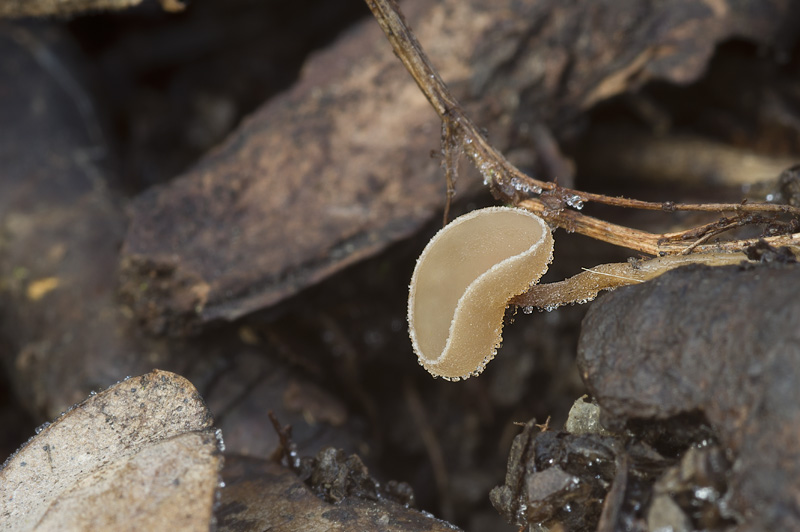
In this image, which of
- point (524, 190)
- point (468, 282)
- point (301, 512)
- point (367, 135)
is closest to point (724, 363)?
point (468, 282)

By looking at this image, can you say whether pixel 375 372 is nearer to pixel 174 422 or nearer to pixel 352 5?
pixel 174 422

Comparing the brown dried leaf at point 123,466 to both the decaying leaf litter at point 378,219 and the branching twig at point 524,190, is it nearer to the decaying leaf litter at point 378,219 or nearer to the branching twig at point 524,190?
the decaying leaf litter at point 378,219

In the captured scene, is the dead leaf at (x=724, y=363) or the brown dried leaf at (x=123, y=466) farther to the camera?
the brown dried leaf at (x=123, y=466)

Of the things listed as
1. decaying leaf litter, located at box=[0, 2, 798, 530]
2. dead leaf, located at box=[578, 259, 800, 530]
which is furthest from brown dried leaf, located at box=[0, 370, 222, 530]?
Answer: dead leaf, located at box=[578, 259, 800, 530]

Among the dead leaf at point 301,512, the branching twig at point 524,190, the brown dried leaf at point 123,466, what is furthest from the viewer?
the branching twig at point 524,190

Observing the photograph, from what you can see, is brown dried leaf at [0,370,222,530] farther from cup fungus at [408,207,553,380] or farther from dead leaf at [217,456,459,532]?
cup fungus at [408,207,553,380]

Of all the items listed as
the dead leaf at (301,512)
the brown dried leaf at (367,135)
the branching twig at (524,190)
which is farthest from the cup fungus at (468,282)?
the brown dried leaf at (367,135)
